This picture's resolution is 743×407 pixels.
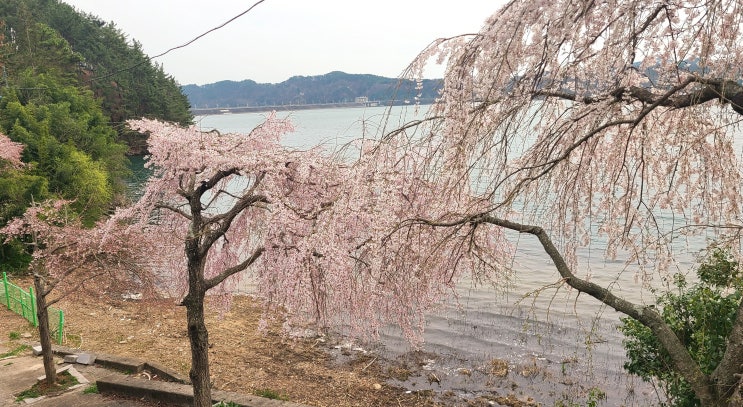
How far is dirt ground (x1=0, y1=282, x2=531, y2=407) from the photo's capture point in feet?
35.8

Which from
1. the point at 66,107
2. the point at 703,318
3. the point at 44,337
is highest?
the point at 66,107

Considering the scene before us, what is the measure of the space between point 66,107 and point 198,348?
25.5 metres

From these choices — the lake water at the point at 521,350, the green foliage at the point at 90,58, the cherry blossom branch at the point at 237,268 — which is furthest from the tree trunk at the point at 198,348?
the green foliage at the point at 90,58

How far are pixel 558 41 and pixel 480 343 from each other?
12.0 meters

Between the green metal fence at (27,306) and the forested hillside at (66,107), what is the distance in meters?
2.79

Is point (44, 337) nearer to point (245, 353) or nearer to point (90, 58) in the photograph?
point (245, 353)

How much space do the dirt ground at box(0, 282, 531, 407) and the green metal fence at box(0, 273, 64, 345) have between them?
0.79 ft

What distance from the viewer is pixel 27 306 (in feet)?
44.3

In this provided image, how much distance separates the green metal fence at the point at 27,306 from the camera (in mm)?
13025

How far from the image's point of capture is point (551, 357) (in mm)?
12680

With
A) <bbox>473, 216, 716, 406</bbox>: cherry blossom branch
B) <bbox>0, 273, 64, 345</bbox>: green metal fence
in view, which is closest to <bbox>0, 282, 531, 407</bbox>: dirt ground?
<bbox>0, 273, 64, 345</bbox>: green metal fence

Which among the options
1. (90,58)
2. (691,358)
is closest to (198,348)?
(691,358)

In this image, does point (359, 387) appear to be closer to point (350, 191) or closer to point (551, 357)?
point (551, 357)

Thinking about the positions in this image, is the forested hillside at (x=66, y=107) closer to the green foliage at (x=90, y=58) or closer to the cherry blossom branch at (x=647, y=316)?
the green foliage at (x=90, y=58)
